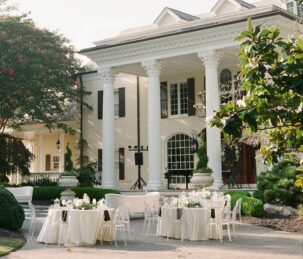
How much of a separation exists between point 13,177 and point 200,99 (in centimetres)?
1583

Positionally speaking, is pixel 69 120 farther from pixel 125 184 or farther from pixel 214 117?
pixel 214 117

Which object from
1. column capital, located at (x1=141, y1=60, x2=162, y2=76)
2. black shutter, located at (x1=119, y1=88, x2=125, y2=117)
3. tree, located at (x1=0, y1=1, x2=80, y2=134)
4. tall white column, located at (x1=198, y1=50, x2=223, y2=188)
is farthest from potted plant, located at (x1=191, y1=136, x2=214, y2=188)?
black shutter, located at (x1=119, y1=88, x2=125, y2=117)

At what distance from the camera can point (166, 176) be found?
2716cm

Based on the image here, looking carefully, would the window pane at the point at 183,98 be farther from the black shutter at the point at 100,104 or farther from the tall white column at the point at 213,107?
the tall white column at the point at 213,107

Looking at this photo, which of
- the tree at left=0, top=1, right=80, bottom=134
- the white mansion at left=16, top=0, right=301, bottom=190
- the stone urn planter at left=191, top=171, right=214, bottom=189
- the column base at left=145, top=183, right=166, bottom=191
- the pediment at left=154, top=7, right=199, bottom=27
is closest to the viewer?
the stone urn planter at left=191, top=171, right=214, bottom=189

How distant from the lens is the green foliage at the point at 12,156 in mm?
28641

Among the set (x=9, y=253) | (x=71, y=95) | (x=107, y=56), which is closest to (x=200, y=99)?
(x=107, y=56)

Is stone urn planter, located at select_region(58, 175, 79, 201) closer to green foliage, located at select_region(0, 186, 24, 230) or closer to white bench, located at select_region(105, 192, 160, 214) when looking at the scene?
white bench, located at select_region(105, 192, 160, 214)

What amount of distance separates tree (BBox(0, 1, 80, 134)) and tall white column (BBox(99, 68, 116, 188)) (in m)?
3.37

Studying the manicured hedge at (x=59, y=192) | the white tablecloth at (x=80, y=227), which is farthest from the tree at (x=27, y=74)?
the white tablecloth at (x=80, y=227)

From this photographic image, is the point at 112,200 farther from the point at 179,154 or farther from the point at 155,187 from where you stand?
the point at 179,154

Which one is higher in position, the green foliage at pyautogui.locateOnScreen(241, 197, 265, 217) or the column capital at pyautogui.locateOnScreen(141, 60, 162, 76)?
the column capital at pyautogui.locateOnScreen(141, 60, 162, 76)

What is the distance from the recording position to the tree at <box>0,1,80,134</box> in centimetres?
2595

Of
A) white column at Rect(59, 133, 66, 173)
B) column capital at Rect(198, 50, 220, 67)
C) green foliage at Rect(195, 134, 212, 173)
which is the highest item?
column capital at Rect(198, 50, 220, 67)
